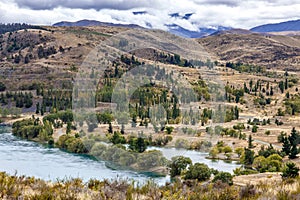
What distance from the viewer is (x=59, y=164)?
33.8 metres

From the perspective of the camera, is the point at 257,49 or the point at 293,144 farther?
the point at 257,49

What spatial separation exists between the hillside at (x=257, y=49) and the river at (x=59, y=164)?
78.7 m

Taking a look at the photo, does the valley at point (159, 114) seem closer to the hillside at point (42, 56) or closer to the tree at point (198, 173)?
the tree at point (198, 173)

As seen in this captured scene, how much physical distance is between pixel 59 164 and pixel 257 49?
106959 millimetres

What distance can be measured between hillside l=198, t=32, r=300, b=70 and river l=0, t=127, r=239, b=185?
258 ft

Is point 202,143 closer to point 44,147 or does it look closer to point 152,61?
point 44,147

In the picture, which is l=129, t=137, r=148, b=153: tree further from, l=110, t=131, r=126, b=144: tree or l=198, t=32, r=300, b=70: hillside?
l=198, t=32, r=300, b=70: hillside

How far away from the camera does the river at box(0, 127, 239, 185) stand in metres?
28.9

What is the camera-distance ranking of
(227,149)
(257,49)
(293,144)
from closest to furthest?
(293,144) → (227,149) → (257,49)

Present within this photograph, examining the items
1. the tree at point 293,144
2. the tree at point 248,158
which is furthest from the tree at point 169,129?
the tree at point 293,144

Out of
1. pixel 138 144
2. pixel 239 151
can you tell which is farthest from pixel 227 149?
pixel 138 144

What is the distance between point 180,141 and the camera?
34.9m

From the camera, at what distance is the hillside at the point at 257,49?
118 metres

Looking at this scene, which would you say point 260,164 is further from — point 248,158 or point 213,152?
point 213,152
